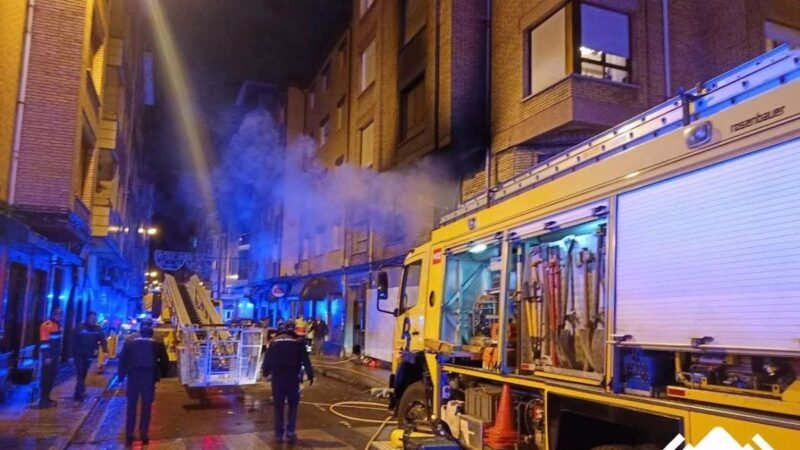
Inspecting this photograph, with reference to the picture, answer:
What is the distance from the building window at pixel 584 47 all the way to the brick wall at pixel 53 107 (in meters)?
9.22

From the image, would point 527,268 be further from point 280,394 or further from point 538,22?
point 538,22

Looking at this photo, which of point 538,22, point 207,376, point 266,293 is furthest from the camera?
point 266,293

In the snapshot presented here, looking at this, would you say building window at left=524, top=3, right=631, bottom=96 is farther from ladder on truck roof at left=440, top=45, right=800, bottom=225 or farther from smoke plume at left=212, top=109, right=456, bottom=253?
ladder on truck roof at left=440, top=45, right=800, bottom=225

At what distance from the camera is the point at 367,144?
2244 centimetres

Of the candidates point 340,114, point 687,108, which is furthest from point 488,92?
point 340,114

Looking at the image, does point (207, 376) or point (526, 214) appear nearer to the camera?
point (526, 214)

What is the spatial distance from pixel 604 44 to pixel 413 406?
884 centimetres

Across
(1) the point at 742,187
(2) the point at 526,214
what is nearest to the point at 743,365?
(1) the point at 742,187

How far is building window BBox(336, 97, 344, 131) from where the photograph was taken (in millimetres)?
25747

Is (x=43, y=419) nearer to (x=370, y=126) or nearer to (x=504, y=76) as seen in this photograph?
(x=504, y=76)

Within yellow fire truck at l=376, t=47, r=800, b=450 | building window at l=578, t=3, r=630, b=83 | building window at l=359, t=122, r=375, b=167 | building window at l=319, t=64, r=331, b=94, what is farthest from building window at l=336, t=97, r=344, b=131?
yellow fire truck at l=376, t=47, r=800, b=450

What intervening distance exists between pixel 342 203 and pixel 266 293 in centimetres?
1610

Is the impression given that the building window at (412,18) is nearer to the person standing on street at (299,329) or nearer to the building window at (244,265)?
the person standing on street at (299,329)

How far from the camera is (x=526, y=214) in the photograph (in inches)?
209
